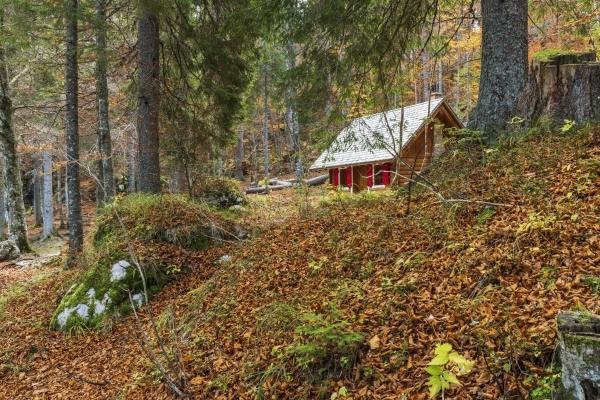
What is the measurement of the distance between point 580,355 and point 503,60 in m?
4.70

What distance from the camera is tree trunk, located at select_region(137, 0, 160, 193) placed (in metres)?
8.79

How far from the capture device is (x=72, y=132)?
956 cm

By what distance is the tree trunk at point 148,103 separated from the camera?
8.79 m

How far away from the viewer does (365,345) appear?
3104mm

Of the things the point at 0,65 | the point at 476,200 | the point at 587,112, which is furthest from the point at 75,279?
the point at 0,65

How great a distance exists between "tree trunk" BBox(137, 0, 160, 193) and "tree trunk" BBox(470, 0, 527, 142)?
640 cm

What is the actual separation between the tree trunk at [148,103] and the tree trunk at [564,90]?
685 cm

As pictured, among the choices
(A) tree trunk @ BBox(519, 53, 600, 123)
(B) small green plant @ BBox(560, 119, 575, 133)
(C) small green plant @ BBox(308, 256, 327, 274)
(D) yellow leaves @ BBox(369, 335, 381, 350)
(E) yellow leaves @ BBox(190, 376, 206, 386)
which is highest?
(A) tree trunk @ BBox(519, 53, 600, 123)

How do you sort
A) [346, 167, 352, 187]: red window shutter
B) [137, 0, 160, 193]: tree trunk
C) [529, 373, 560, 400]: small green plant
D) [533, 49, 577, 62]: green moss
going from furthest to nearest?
1. [346, 167, 352, 187]: red window shutter
2. [137, 0, 160, 193]: tree trunk
3. [533, 49, 577, 62]: green moss
4. [529, 373, 560, 400]: small green plant

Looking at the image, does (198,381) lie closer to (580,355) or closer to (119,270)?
(580,355)

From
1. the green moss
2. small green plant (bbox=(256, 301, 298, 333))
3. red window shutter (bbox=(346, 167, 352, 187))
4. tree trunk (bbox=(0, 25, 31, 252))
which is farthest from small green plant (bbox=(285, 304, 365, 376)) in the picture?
red window shutter (bbox=(346, 167, 352, 187))

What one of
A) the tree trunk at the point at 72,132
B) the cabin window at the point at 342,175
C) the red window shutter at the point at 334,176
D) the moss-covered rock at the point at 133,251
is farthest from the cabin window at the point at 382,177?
the tree trunk at the point at 72,132

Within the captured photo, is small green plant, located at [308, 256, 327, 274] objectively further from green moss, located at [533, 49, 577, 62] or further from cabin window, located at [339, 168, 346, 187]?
cabin window, located at [339, 168, 346, 187]

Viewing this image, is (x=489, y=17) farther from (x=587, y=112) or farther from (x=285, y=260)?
(x=285, y=260)
